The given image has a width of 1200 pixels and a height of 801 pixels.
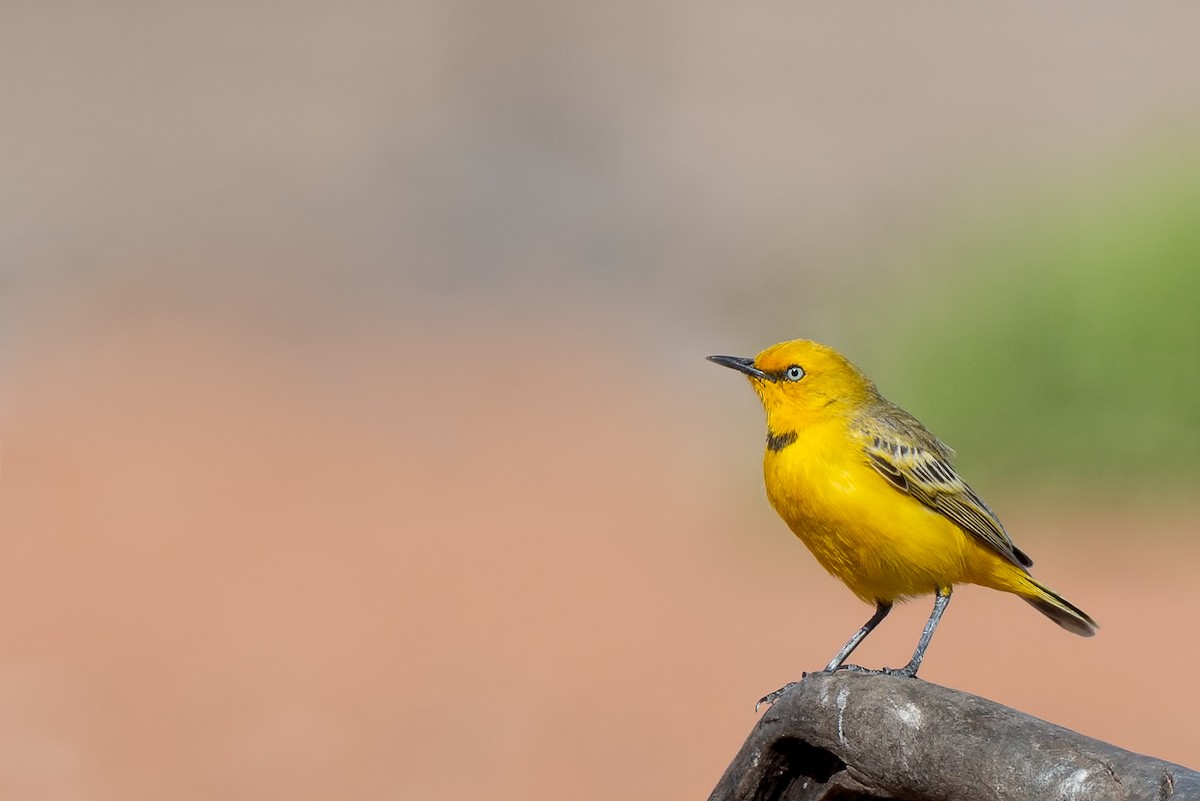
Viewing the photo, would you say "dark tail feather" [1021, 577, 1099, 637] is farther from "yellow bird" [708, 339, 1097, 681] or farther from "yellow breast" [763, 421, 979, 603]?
"yellow breast" [763, 421, 979, 603]

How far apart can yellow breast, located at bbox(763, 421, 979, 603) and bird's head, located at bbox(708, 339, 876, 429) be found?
96 mm

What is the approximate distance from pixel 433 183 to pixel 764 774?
21.4 metres

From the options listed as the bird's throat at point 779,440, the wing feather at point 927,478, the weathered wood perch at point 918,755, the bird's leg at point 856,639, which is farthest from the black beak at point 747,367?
the weathered wood perch at point 918,755

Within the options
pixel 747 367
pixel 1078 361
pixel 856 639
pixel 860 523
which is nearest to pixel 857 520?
pixel 860 523

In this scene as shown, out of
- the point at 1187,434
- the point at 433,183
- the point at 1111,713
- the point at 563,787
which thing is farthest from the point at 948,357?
the point at 433,183

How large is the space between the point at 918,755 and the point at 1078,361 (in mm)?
13225

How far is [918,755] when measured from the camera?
3.44 metres

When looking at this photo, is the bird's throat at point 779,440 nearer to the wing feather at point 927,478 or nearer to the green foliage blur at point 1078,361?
the wing feather at point 927,478

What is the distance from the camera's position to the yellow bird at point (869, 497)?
5.02 meters

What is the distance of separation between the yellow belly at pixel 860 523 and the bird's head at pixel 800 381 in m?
0.17

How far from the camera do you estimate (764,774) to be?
12.3 ft

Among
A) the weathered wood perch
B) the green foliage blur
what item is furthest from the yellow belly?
the green foliage blur

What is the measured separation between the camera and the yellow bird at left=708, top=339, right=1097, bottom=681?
5016 millimetres

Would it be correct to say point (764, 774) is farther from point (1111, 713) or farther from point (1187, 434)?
point (1187, 434)
